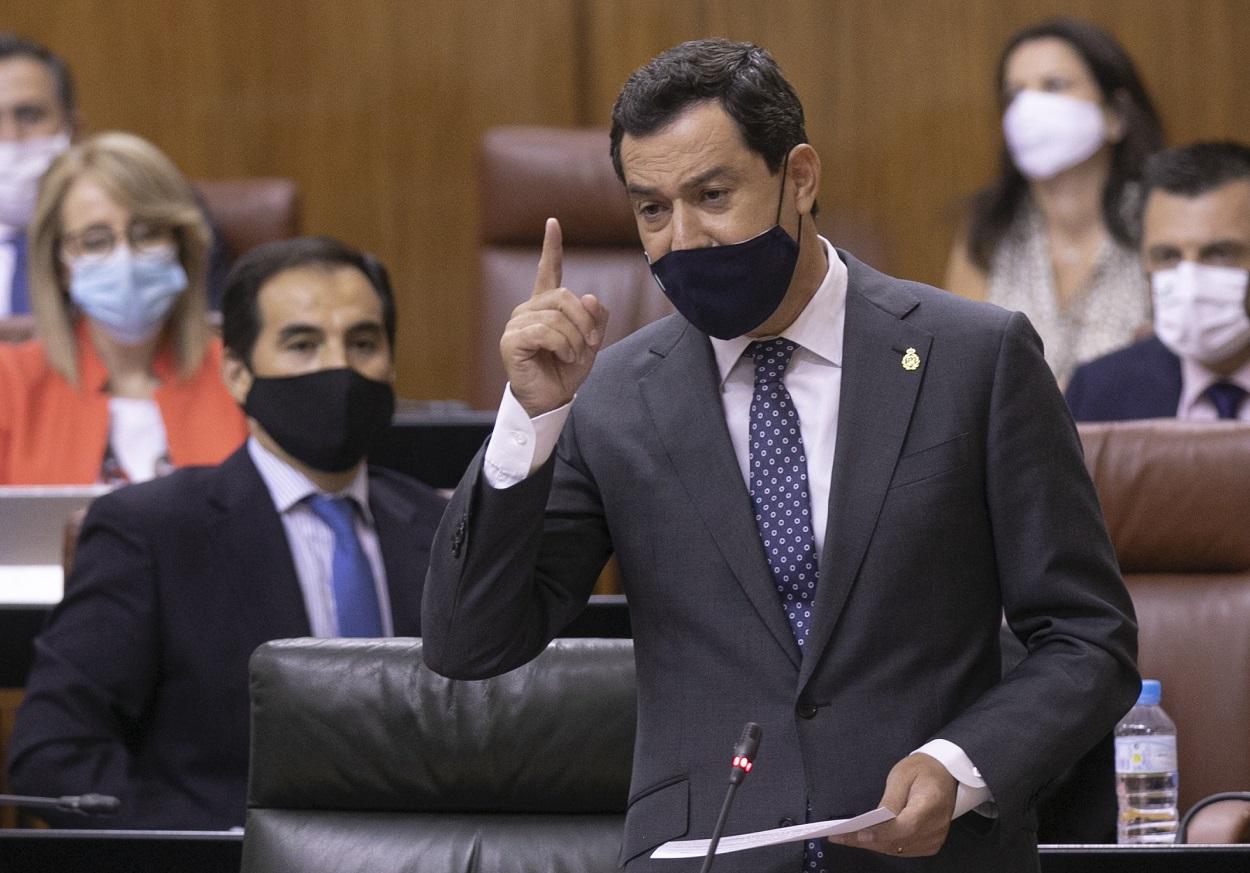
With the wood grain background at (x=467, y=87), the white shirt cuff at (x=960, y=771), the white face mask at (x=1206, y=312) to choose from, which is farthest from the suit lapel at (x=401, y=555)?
the wood grain background at (x=467, y=87)

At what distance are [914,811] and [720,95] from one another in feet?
1.92

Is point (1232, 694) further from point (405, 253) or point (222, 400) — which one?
point (405, 253)

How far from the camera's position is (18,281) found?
13.6ft

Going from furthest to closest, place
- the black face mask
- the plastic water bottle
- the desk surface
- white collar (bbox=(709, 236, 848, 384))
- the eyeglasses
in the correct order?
the eyeglasses < the black face mask < the plastic water bottle < the desk surface < white collar (bbox=(709, 236, 848, 384))

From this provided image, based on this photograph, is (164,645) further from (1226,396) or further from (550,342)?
(1226,396)

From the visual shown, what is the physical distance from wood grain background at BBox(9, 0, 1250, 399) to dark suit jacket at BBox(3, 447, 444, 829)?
238 cm

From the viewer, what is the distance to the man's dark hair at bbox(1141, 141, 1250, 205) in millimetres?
3285

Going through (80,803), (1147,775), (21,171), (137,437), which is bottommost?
(1147,775)

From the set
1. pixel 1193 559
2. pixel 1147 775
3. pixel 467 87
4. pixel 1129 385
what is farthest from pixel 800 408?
pixel 467 87

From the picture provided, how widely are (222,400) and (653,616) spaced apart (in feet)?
6.49

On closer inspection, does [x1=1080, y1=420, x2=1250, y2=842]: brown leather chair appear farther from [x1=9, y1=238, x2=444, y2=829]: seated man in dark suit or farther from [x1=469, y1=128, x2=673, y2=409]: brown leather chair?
[x1=469, y1=128, x2=673, y2=409]: brown leather chair

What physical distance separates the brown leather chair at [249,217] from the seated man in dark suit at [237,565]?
1.33 m

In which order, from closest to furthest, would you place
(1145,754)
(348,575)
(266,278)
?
(1145,754) < (348,575) < (266,278)

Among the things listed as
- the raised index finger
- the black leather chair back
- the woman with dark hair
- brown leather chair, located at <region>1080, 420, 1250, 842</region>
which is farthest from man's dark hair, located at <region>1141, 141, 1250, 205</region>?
the raised index finger
